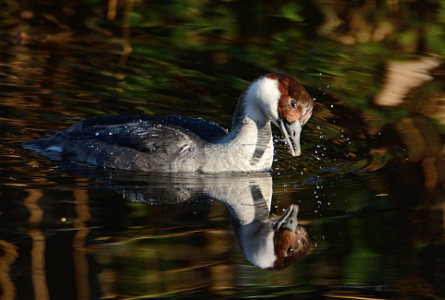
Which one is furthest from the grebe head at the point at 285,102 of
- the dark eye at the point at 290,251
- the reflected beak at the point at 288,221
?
the dark eye at the point at 290,251

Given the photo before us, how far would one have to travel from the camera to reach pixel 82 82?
11617 mm

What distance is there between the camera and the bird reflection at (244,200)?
689 cm

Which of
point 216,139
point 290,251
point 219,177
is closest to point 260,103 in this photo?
point 216,139

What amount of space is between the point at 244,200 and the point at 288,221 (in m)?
0.75

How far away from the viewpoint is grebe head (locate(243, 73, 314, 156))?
28.4 feet

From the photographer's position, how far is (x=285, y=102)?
867 cm

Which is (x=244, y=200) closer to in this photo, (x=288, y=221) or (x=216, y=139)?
(x=288, y=221)

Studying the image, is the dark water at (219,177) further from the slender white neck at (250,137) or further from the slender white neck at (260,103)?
the slender white neck at (260,103)

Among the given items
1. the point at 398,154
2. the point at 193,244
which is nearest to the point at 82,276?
the point at 193,244

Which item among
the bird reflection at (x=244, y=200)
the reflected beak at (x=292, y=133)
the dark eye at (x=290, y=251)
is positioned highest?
the reflected beak at (x=292, y=133)

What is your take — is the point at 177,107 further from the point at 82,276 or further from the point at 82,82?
the point at 82,276

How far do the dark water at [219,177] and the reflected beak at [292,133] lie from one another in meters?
0.32

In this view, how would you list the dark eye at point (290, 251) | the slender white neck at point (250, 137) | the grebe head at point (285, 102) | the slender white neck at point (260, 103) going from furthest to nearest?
the slender white neck at point (250, 137)
the slender white neck at point (260, 103)
the grebe head at point (285, 102)
the dark eye at point (290, 251)

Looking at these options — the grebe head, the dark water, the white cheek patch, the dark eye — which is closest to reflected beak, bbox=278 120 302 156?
the grebe head
